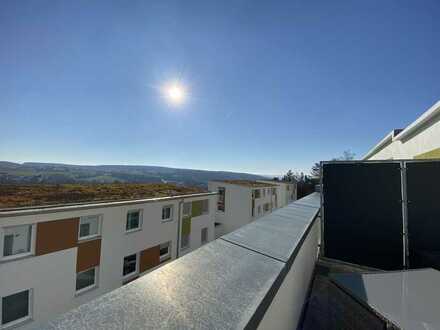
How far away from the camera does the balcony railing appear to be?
69 cm

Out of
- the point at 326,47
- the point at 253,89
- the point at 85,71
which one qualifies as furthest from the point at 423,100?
the point at 85,71

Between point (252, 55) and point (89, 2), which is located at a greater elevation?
point (89, 2)

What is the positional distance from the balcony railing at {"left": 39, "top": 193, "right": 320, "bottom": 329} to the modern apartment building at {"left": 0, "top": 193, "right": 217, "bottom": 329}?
555cm

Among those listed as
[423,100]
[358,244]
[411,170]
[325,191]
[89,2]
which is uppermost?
[89,2]

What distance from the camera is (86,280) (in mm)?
9000

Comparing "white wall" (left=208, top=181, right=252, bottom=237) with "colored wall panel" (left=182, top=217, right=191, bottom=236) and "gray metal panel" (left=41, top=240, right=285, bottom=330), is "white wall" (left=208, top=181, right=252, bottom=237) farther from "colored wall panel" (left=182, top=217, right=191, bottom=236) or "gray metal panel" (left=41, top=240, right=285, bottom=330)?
"gray metal panel" (left=41, top=240, right=285, bottom=330)

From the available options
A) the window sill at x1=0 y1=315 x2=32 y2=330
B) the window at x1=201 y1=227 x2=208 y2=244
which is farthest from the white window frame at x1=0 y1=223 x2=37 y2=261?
the window at x1=201 y1=227 x2=208 y2=244

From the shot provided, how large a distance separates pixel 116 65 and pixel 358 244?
35.6ft

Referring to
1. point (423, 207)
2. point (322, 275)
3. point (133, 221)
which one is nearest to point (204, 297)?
point (322, 275)

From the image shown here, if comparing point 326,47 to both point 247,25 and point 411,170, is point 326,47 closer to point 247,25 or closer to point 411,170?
point 247,25

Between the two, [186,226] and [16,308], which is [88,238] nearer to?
[16,308]

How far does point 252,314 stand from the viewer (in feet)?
2.49

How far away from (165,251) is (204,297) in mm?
13747

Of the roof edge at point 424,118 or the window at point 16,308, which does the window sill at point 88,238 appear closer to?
the window at point 16,308
